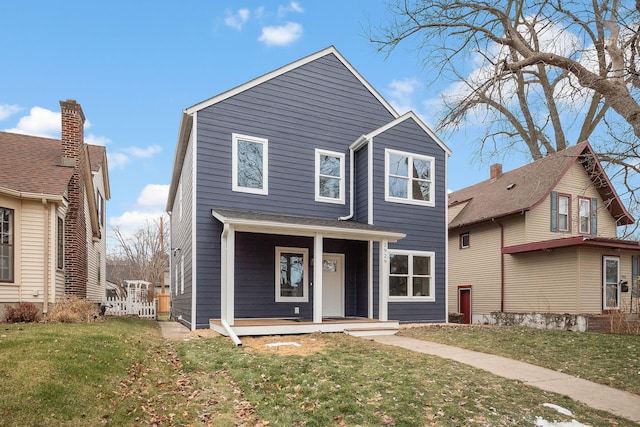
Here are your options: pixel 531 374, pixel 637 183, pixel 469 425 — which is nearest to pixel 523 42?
pixel 637 183

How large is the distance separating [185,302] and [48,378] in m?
9.06

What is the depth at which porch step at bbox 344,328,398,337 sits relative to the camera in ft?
39.1

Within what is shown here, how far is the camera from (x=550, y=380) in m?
7.26

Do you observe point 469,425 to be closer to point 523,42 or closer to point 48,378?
point 48,378

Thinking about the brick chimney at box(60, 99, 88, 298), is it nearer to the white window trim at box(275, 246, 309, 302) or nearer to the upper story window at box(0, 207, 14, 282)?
the upper story window at box(0, 207, 14, 282)

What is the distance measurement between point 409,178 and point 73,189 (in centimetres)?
1071

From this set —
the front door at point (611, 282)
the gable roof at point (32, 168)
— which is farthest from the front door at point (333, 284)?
the front door at point (611, 282)

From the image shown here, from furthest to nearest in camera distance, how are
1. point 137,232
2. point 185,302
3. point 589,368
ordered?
point 137,232 → point 185,302 → point 589,368

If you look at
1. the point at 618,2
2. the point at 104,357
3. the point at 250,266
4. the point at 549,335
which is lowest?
the point at 549,335

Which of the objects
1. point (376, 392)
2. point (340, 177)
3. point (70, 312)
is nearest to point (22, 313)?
point (70, 312)

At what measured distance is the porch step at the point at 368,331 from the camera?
1192cm

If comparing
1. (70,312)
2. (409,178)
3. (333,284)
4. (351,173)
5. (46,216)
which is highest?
(351,173)

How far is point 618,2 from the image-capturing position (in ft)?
22.6

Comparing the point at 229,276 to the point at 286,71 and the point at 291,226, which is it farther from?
the point at 286,71
